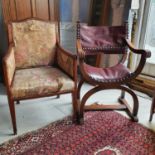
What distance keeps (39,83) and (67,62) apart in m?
0.34

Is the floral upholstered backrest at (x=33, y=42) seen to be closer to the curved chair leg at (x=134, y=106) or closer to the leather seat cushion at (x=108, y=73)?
the leather seat cushion at (x=108, y=73)

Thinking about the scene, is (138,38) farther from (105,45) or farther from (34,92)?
(34,92)

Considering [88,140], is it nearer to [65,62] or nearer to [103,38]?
[65,62]

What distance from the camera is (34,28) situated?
76.6 inches

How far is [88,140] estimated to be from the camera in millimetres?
1611

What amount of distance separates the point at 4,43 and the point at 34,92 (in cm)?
118

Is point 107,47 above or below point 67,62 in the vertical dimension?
above

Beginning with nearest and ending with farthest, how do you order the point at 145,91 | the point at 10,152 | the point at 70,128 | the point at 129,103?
1. the point at 10,152
2. the point at 70,128
3. the point at 129,103
4. the point at 145,91

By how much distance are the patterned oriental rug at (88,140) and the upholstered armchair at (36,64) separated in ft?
0.55

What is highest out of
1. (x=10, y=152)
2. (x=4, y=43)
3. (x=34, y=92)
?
(x=4, y=43)

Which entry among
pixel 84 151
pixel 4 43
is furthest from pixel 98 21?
pixel 84 151

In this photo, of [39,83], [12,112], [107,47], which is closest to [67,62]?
[39,83]

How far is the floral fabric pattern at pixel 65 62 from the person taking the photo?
5.68ft

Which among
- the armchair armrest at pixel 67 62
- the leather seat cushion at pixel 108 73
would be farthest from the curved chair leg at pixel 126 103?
the armchair armrest at pixel 67 62
